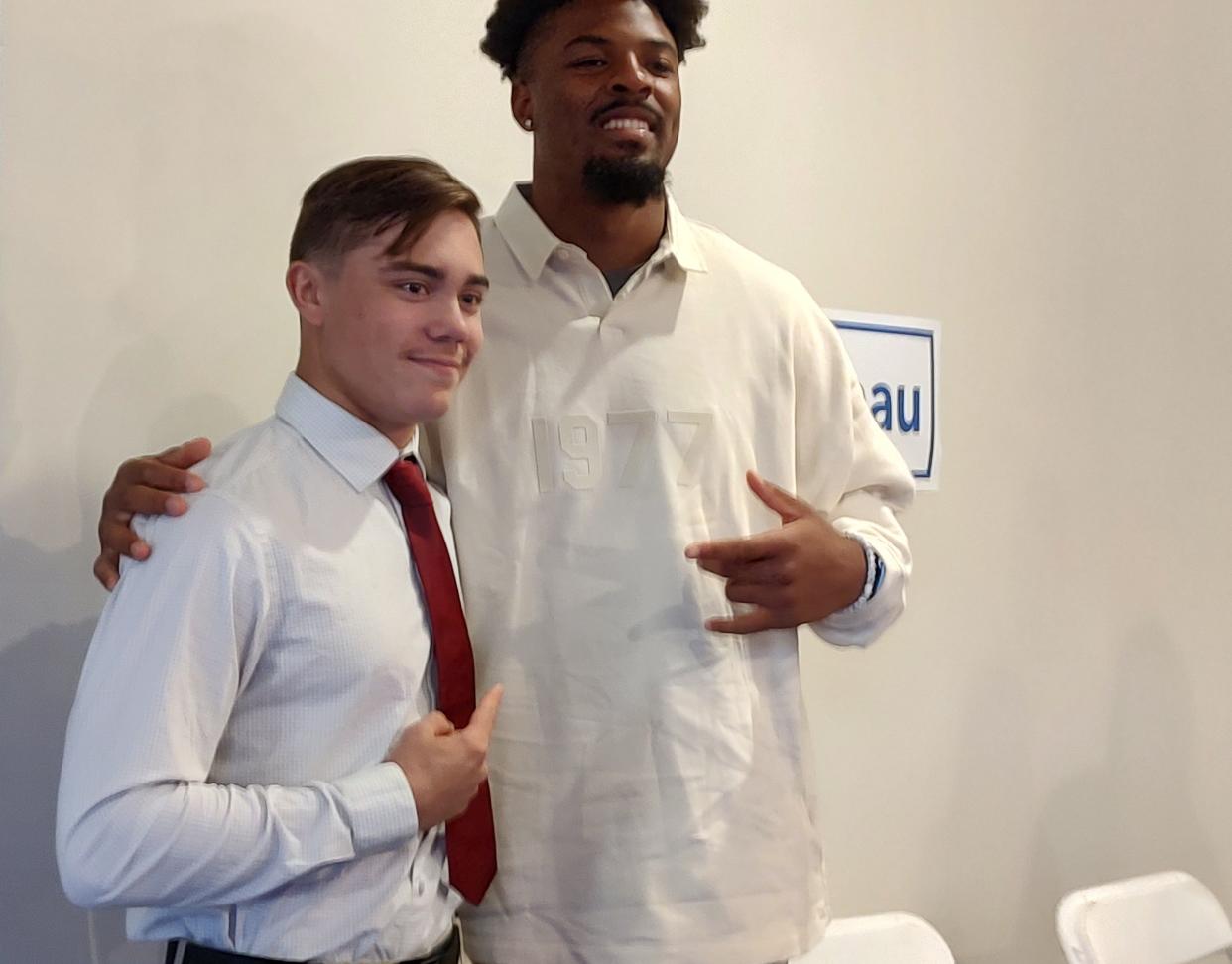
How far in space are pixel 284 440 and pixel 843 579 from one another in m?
0.60

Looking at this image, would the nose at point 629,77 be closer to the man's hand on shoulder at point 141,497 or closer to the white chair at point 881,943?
the man's hand on shoulder at point 141,497

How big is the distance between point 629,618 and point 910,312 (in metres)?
1.20

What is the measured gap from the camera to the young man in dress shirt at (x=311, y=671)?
94 centimetres

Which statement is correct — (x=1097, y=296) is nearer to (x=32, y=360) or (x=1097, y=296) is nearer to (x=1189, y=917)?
(x=1189, y=917)

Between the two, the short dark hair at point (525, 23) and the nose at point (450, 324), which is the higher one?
the short dark hair at point (525, 23)

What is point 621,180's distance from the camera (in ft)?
4.42

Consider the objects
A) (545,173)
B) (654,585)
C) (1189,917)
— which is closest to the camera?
(654,585)

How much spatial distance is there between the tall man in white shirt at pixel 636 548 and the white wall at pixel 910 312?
0.38 m

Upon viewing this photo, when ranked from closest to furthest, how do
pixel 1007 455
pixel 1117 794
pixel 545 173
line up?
1. pixel 545 173
2. pixel 1007 455
3. pixel 1117 794

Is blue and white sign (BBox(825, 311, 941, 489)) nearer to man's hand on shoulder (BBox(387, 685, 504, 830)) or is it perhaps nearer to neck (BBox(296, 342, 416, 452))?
neck (BBox(296, 342, 416, 452))

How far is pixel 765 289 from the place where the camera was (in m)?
1.43

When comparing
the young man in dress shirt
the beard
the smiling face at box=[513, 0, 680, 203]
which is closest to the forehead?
the smiling face at box=[513, 0, 680, 203]

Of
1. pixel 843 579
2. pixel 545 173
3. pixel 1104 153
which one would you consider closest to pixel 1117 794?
pixel 1104 153

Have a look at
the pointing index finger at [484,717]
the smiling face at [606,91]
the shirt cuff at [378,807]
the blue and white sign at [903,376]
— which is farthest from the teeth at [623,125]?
the blue and white sign at [903,376]
